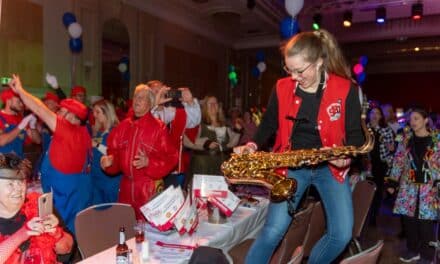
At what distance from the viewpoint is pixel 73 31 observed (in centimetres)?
658

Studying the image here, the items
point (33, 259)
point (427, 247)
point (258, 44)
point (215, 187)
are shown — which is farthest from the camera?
point (258, 44)

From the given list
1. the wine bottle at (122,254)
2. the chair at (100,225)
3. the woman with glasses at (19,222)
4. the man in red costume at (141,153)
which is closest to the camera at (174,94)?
the man in red costume at (141,153)

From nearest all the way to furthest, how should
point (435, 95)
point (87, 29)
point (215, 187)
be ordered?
point (215, 187) → point (87, 29) → point (435, 95)

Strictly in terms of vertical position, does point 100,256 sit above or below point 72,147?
below

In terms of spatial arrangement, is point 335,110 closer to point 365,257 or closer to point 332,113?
point 332,113

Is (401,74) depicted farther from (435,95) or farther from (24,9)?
(24,9)

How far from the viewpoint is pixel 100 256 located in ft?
5.71

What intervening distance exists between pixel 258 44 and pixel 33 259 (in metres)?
12.4

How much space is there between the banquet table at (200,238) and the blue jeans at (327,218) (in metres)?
0.25

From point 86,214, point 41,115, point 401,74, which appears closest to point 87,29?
point 41,115

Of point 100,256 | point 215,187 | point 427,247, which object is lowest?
point 427,247

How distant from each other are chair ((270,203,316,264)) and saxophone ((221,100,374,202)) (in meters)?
0.37

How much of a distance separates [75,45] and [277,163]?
18.6 ft

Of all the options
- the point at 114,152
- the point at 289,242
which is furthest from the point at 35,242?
the point at 114,152
